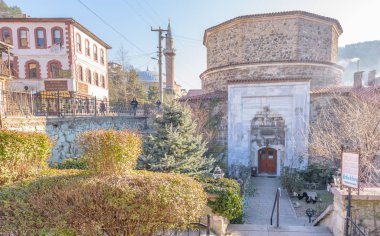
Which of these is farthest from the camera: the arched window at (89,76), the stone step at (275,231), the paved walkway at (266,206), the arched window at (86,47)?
the arched window at (89,76)

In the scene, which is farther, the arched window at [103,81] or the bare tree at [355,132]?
the arched window at [103,81]

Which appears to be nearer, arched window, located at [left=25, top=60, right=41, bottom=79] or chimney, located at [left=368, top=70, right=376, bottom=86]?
chimney, located at [left=368, top=70, right=376, bottom=86]

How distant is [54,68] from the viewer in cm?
2025

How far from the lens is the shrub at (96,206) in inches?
144

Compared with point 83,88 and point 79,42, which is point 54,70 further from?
point 79,42

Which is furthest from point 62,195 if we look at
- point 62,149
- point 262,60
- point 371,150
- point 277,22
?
point 277,22

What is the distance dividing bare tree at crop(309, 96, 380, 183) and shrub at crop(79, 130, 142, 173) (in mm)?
8763

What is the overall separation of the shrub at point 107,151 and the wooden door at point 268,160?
39.4ft

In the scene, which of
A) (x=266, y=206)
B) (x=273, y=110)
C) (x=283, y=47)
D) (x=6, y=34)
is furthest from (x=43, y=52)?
(x=266, y=206)

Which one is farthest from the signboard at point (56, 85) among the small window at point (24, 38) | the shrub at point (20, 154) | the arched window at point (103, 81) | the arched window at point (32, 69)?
the shrub at point (20, 154)

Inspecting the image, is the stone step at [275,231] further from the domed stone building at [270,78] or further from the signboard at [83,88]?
the signboard at [83,88]

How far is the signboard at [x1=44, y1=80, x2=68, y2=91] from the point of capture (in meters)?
20.0

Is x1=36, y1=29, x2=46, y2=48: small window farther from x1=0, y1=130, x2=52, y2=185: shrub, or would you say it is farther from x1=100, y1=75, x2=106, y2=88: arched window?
x1=0, y1=130, x2=52, y2=185: shrub

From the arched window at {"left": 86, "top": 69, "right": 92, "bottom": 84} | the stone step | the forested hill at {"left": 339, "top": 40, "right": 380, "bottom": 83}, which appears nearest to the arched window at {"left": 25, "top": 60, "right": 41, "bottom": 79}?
the arched window at {"left": 86, "top": 69, "right": 92, "bottom": 84}
